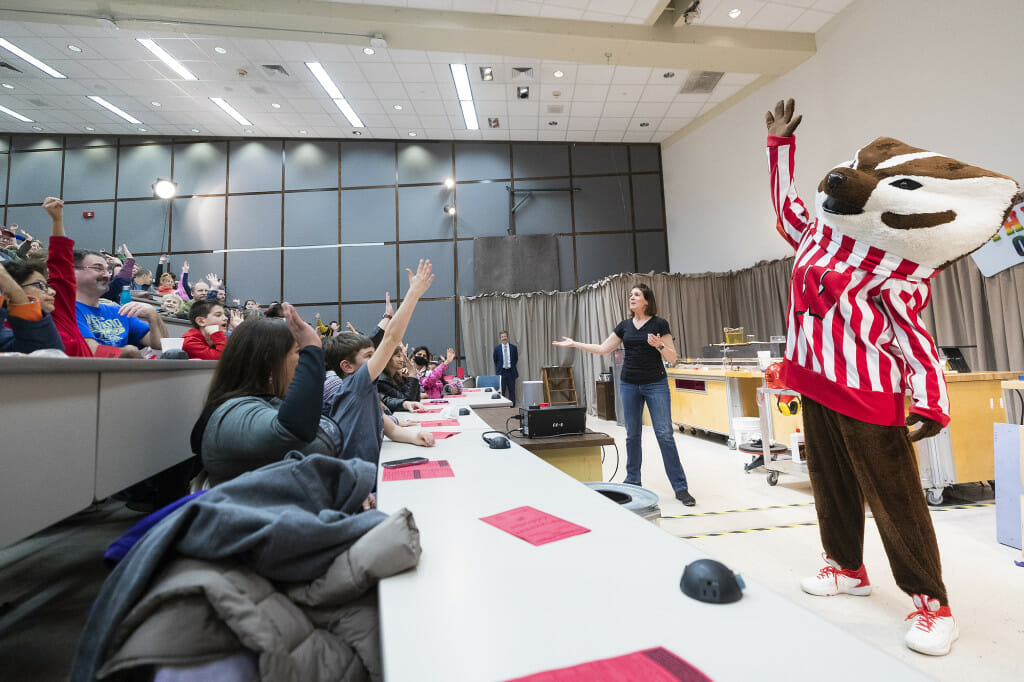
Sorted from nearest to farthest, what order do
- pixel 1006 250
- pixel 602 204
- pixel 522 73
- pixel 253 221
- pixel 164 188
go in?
pixel 1006 250
pixel 522 73
pixel 164 188
pixel 253 221
pixel 602 204

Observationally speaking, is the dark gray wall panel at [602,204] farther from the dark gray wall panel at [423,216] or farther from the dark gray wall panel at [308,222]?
the dark gray wall panel at [308,222]

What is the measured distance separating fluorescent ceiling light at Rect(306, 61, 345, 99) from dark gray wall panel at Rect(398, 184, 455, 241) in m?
1.99

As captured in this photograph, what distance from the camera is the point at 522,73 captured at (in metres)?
6.94

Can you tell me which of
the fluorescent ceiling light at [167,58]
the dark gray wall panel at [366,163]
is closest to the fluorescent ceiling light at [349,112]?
the dark gray wall panel at [366,163]

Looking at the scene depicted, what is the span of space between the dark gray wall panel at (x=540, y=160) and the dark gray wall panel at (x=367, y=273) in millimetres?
2883

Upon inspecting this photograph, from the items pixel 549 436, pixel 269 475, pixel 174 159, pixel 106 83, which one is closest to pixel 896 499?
pixel 549 436

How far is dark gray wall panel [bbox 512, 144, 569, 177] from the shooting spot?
9.20 meters

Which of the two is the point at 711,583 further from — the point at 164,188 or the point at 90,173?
the point at 90,173

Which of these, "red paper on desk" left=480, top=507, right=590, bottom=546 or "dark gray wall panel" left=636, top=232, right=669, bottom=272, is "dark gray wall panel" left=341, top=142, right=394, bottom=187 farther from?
"red paper on desk" left=480, top=507, right=590, bottom=546

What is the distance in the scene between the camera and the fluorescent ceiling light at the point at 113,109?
7.68m

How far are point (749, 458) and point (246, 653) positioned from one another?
4.44 m

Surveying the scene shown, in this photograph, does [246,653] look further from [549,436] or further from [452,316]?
[452,316]

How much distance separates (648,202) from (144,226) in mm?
9315

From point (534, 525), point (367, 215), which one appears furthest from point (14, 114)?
point (534, 525)
